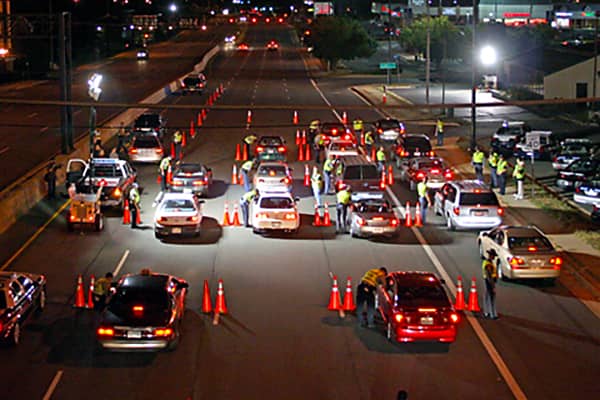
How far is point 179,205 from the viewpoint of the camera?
2855cm

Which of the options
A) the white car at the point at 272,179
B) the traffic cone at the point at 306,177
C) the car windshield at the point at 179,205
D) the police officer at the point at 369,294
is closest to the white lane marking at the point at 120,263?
the car windshield at the point at 179,205

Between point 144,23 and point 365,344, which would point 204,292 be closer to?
point 365,344

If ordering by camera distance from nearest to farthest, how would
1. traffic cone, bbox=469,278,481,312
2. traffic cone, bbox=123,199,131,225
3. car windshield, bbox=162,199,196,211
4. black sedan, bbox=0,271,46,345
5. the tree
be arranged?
black sedan, bbox=0,271,46,345
traffic cone, bbox=469,278,481,312
car windshield, bbox=162,199,196,211
traffic cone, bbox=123,199,131,225
the tree

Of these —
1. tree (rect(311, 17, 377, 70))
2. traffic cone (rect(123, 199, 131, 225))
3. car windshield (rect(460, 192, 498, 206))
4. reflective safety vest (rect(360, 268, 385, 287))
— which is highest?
tree (rect(311, 17, 377, 70))

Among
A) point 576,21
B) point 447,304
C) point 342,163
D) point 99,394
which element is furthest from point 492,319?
point 576,21

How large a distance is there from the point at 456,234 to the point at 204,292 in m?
10.3

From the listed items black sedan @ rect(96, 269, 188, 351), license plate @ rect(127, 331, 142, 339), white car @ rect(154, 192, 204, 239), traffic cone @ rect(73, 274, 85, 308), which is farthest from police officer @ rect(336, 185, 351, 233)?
license plate @ rect(127, 331, 142, 339)

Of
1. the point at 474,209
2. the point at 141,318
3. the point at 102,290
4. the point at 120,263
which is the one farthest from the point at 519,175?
the point at 141,318

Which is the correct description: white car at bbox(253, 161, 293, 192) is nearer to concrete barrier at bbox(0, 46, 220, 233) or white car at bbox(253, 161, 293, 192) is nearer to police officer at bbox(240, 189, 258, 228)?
police officer at bbox(240, 189, 258, 228)

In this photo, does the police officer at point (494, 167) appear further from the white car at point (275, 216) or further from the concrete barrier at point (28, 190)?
the concrete barrier at point (28, 190)

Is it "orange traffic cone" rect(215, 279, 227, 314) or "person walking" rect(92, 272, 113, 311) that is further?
"orange traffic cone" rect(215, 279, 227, 314)

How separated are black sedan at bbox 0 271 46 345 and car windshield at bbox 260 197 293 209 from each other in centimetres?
935

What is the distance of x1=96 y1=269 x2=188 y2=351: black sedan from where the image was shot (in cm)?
1744

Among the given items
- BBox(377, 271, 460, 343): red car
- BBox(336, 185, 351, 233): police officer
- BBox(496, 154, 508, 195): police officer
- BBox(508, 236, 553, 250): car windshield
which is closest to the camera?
BBox(377, 271, 460, 343): red car
